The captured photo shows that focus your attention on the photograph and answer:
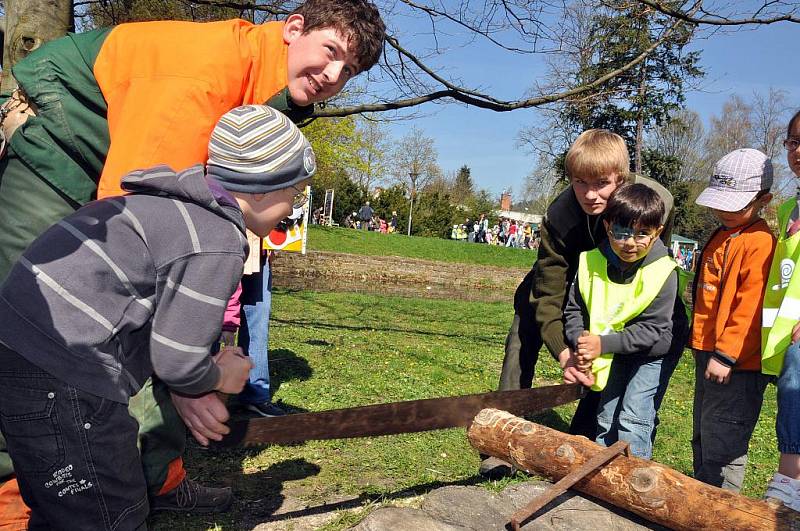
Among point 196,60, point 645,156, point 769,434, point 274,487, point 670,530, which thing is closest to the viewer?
point 196,60

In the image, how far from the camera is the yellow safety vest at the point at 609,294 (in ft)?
11.1

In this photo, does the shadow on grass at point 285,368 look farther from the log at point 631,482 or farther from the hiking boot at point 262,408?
the log at point 631,482

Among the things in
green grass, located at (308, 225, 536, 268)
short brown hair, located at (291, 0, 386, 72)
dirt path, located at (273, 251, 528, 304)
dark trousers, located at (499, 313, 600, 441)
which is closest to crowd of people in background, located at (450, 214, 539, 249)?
green grass, located at (308, 225, 536, 268)

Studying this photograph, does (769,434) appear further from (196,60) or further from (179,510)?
(196,60)

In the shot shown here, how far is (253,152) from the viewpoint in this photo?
1894 millimetres

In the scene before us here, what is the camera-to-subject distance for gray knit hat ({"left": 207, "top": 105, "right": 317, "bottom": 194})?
1.89 meters

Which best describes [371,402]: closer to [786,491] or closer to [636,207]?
[636,207]

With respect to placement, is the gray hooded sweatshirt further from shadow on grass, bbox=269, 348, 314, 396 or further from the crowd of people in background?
the crowd of people in background

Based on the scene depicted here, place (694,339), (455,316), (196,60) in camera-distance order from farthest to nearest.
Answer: (455,316) < (694,339) < (196,60)

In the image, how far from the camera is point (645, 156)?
3444 cm

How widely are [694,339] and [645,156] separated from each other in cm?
3372

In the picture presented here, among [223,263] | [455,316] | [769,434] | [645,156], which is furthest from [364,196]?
[223,263]

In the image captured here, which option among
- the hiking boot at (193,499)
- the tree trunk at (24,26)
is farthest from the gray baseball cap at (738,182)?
the tree trunk at (24,26)

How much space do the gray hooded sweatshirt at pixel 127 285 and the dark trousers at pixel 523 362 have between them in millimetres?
2410
